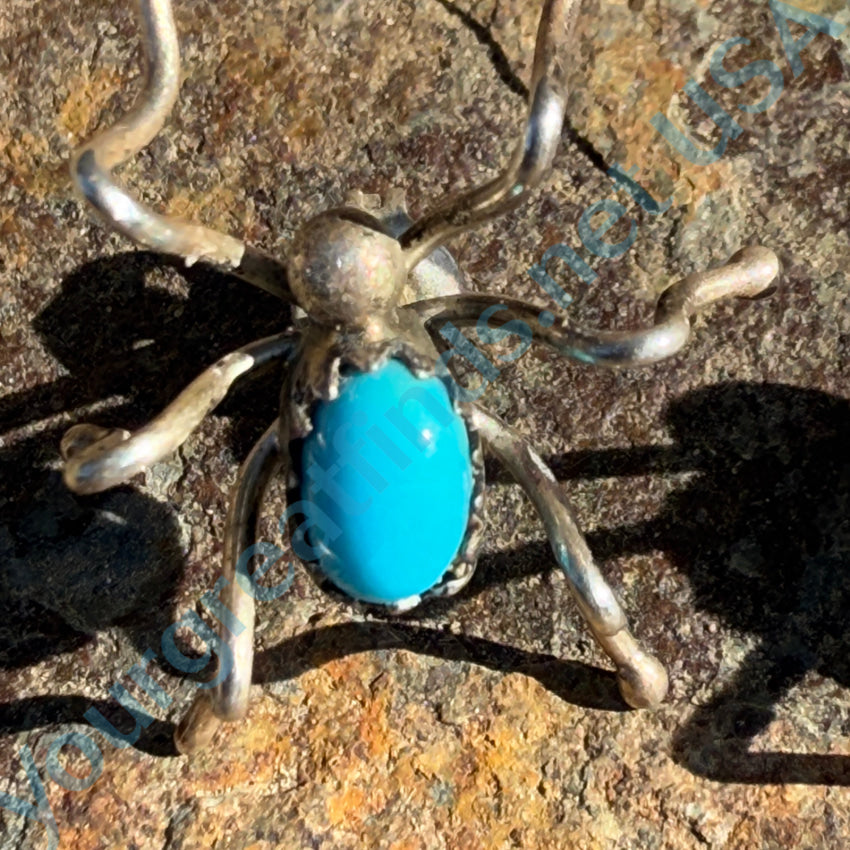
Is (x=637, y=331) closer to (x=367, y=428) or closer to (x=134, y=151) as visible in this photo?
(x=367, y=428)

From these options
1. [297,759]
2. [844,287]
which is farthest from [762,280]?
[297,759]

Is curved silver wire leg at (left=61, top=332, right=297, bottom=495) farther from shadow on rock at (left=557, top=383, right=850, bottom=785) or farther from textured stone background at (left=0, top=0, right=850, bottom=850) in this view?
shadow on rock at (left=557, top=383, right=850, bottom=785)

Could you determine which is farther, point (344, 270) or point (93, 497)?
point (93, 497)

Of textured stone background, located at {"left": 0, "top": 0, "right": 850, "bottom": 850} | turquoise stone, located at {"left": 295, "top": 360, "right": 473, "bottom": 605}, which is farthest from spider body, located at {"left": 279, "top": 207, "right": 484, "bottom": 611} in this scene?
textured stone background, located at {"left": 0, "top": 0, "right": 850, "bottom": 850}

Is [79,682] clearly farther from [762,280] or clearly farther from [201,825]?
[762,280]

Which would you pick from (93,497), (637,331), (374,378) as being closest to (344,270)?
(374,378)

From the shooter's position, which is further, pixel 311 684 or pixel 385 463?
pixel 311 684

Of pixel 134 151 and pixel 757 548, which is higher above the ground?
pixel 134 151
